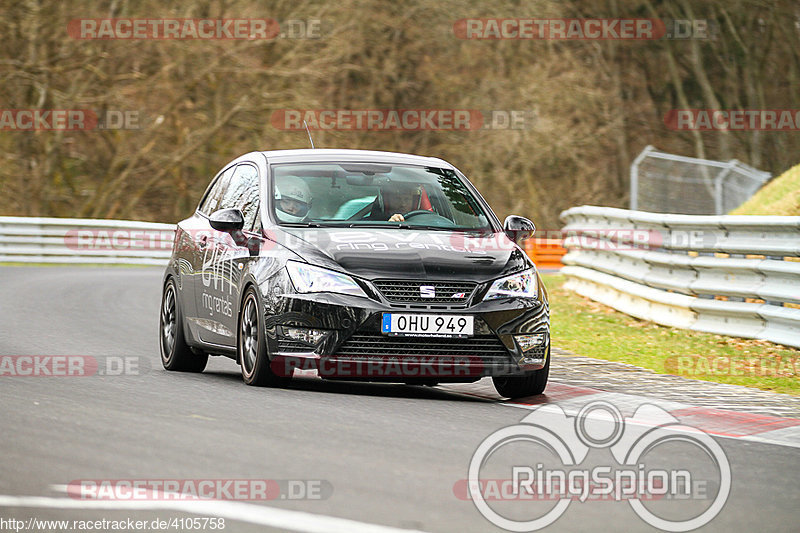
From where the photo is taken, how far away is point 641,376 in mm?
11305

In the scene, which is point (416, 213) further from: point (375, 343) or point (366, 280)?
point (375, 343)

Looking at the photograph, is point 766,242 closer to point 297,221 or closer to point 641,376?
point 641,376

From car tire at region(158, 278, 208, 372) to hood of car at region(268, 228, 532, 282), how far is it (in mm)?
1854

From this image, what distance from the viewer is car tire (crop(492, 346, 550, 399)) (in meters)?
9.88

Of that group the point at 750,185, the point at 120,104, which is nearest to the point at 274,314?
the point at 750,185

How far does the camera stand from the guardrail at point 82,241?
3297cm

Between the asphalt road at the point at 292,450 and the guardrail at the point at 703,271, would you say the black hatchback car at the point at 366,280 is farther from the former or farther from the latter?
the guardrail at the point at 703,271

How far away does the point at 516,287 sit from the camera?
31.8 feet

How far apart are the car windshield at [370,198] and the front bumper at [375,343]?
1.05 meters

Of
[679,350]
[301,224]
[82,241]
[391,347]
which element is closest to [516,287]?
[391,347]

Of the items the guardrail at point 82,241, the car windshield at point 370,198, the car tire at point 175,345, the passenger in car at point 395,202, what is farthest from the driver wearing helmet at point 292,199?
the guardrail at point 82,241

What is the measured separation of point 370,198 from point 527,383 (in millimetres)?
1837

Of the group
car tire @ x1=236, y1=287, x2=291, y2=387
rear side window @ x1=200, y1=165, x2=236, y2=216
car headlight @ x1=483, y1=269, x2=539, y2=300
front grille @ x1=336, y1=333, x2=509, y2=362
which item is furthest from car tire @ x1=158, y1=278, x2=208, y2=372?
car headlight @ x1=483, y1=269, x2=539, y2=300

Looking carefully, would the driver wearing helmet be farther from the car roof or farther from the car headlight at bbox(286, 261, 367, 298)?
the car headlight at bbox(286, 261, 367, 298)
